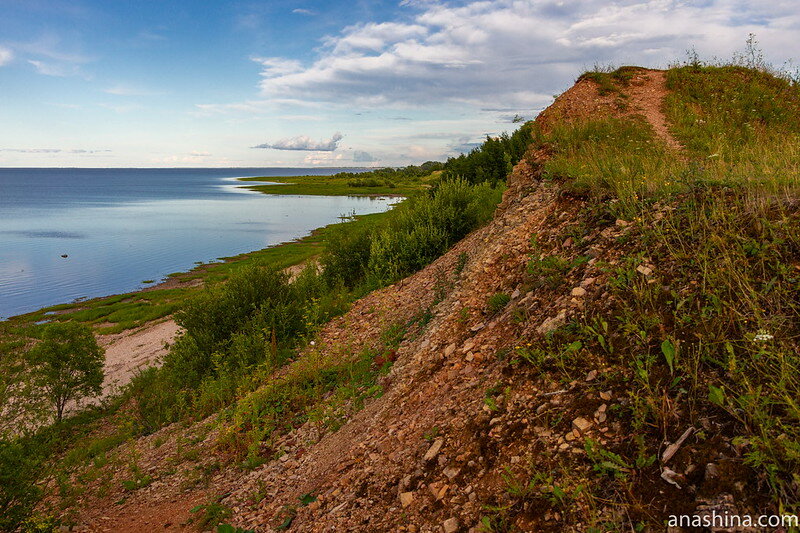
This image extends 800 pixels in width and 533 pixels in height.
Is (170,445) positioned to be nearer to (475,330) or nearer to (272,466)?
(272,466)

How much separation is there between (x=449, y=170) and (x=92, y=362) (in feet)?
66.4

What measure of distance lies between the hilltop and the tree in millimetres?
6557

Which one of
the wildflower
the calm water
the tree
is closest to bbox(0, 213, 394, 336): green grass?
the calm water

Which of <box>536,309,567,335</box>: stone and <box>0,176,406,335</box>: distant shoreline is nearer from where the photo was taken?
<box>536,309,567,335</box>: stone

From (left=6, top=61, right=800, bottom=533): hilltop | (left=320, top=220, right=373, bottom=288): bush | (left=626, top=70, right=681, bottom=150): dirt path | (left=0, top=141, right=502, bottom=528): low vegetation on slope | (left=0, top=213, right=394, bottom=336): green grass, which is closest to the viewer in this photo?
(left=6, top=61, right=800, bottom=533): hilltop

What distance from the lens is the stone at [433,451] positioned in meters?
4.08

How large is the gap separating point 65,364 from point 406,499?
51.0 feet

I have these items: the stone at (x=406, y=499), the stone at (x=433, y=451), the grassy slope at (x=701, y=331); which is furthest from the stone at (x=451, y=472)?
the grassy slope at (x=701, y=331)

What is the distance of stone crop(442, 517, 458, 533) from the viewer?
10.7 ft

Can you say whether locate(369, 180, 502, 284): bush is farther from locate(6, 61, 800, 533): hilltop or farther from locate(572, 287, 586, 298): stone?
locate(572, 287, 586, 298): stone

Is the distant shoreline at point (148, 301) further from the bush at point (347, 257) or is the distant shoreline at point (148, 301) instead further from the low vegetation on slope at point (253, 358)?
the low vegetation on slope at point (253, 358)

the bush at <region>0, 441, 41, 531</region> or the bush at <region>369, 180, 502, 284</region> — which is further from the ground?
the bush at <region>369, 180, 502, 284</region>

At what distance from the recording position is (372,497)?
416 centimetres

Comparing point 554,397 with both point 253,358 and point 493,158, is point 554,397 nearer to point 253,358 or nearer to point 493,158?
point 253,358
